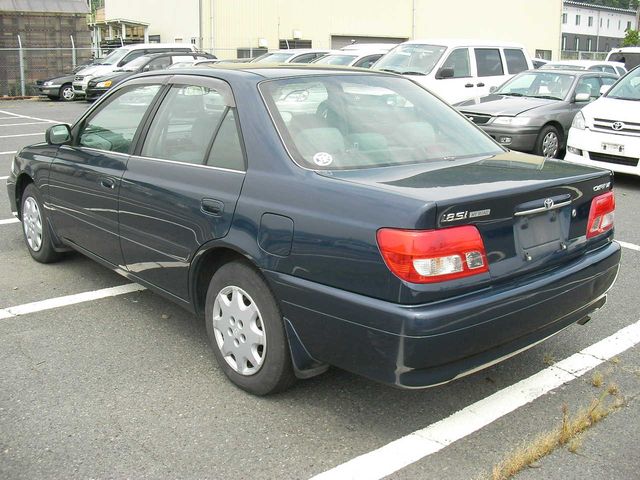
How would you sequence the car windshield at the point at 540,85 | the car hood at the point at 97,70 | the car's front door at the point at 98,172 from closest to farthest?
1. the car's front door at the point at 98,172
2. the car windshield at the point at 540,85
3. the car hood at the point at 97,70

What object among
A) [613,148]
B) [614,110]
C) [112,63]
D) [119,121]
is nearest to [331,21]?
[112,63]

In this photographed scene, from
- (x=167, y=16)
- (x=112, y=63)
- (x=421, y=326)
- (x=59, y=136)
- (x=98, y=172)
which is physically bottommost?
(x=421, y=326)

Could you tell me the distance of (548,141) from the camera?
423 inches

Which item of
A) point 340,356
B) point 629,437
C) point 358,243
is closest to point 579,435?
point 629,437

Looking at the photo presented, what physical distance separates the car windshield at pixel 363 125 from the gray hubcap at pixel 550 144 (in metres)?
6.76

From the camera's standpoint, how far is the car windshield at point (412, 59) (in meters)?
13.4

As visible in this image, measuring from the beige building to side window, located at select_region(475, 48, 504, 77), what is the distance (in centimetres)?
1856

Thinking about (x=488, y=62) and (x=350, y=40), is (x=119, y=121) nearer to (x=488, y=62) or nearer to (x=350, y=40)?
(x=488, y=62)

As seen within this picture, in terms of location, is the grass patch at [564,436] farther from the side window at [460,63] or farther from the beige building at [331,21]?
the beige building at [331,21]

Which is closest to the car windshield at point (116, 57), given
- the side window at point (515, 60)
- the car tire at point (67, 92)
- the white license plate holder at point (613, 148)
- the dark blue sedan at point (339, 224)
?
the car tire at point (67, 92)

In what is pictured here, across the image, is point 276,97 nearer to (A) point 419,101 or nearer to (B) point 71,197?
(A) point 419,101

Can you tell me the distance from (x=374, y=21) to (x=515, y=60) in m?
21.4

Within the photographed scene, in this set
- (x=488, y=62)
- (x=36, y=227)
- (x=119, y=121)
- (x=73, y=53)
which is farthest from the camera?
(x=73, y=53)

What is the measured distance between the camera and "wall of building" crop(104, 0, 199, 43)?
3123cm
